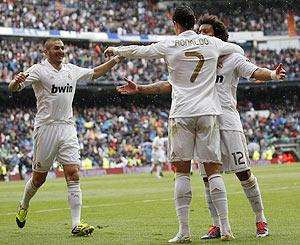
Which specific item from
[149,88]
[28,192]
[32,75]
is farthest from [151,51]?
[28,192]

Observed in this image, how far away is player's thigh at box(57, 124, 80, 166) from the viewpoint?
36.5 ft

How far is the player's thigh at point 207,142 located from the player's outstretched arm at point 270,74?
707 mm

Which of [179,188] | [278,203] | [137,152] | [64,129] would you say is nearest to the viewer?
[179,188]

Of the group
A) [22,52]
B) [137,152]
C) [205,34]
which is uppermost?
[22,52]

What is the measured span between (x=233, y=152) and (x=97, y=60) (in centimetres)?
4601

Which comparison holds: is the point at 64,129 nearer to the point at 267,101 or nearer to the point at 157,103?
the point at 157,103

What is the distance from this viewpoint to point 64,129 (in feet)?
37.1

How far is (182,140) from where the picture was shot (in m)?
9.16

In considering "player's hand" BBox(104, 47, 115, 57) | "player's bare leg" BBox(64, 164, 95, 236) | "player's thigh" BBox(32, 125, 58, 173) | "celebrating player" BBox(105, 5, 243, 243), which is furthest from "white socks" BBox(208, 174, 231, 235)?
"player's thigh" BBox(32, 125, 58, 173)

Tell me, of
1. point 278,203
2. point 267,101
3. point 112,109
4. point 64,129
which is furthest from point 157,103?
point 64,129

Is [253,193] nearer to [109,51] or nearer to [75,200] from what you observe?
[109,51]

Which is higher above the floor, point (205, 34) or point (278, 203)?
point (205, 34)

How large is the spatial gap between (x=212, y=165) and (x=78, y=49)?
46.8 m

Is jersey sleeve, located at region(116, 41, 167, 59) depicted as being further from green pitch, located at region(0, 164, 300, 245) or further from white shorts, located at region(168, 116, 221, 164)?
green pitch, located at region(0, 164, 300, 245)
